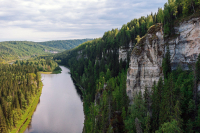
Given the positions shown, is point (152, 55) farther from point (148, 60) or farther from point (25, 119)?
point (25, 119)

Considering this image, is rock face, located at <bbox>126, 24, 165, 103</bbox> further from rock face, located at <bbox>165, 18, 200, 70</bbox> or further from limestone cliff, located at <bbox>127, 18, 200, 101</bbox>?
rock face, located at <bbox>165, 18, 200, 70</bbox>

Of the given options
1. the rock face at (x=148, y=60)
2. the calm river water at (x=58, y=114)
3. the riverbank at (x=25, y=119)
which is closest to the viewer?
the rock face at (x=148, y=60)

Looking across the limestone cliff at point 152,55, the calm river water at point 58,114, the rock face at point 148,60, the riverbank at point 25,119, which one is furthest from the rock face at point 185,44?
the riverbank at point 25,119

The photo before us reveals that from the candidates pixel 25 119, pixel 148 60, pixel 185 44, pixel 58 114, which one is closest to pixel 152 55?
pixel 148 60

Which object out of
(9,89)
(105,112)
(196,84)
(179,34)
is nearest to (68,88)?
(9,89)

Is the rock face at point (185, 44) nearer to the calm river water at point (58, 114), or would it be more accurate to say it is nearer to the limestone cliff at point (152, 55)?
the limestone cliff at point (152, 55)

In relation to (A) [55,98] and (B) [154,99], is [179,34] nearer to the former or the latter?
(B) [154,99]
